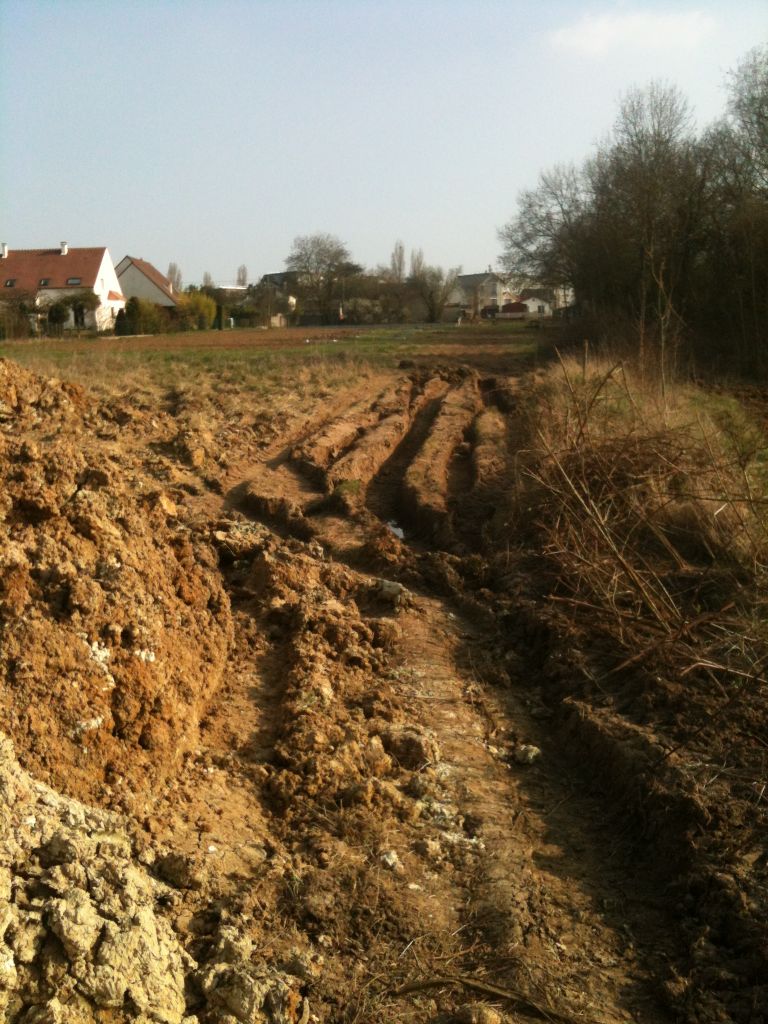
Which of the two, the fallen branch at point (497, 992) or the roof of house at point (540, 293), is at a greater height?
the roof of house at point (540, 293)

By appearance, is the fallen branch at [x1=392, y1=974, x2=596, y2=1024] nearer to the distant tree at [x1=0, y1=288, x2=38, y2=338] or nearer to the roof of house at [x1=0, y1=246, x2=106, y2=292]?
the distant tree at [x1=0, y1=288, x2=38, y2=338]

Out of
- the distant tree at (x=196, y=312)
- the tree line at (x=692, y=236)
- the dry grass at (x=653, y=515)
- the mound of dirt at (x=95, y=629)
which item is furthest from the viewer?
the distant tree at (x=196, y=312)

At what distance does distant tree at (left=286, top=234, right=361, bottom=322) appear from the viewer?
82312mm

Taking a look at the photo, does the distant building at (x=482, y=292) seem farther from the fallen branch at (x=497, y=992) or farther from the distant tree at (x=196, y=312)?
the fallen branch at (x=497, y=992)

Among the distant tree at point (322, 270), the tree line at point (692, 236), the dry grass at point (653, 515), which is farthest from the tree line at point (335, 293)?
the dry grass at point (653, 515)

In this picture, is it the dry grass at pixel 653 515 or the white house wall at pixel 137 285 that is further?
the white house wall at pixel 137 285

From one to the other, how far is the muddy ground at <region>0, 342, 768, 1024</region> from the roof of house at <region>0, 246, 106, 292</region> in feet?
177

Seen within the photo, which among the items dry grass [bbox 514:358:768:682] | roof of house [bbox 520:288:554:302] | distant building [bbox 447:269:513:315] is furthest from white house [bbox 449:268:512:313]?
dry grass [bbox 514:358:768:682]

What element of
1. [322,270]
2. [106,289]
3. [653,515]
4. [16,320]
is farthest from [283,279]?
[653,515]

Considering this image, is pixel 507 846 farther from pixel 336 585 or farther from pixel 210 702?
pixel 336 585

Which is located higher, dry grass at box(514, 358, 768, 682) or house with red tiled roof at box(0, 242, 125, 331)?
house with red tiled roof at box(0, 242, 125, 331)

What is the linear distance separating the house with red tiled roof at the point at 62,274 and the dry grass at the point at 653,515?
47694 millimetres

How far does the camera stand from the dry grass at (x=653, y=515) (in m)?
5.98

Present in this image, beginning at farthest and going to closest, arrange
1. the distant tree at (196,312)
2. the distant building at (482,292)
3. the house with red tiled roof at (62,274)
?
the distant building at (482,292)
the distant tree at (196,312)
the house with red tiled roof at (62,274)
